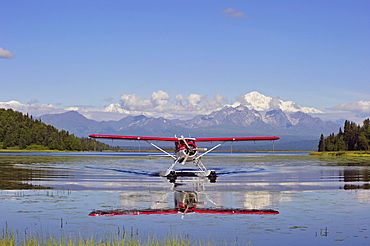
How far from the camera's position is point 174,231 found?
13.2m

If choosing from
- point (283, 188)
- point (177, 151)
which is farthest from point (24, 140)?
point (283, 188)

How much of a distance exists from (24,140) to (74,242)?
17851 cm

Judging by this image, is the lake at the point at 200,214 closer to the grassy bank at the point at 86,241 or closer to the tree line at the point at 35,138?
the grassy bank at the point at 86,241

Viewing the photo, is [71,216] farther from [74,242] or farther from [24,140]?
[24,140]

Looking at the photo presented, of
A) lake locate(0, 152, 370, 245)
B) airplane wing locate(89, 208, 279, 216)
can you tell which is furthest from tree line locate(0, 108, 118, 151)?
airplane wing locate(89, 208, 279, 216)

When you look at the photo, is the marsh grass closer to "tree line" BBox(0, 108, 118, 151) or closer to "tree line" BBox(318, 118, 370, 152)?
"tree line" BBox(318, 118, 370, 152)

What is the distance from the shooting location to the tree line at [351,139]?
453 feet

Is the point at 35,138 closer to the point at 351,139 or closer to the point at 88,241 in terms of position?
the point at 351,139

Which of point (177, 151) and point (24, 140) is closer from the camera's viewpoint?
point (177, 151)

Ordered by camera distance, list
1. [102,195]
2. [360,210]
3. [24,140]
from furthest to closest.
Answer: [24,140] → [102,195] → [360,210]

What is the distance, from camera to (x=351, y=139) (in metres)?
147

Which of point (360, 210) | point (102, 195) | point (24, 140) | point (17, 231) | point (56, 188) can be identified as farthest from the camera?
point (24, 140)

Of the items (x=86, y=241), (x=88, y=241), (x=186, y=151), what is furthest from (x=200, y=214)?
(x=186, y=151)

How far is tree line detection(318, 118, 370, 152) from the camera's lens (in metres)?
138
